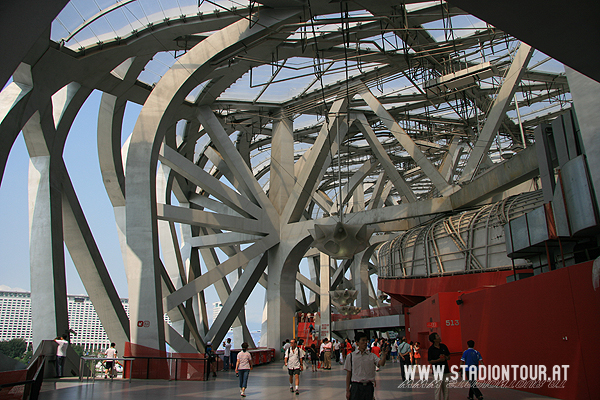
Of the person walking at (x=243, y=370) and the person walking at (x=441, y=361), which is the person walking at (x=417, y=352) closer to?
the person walking at (x=243, y=370)

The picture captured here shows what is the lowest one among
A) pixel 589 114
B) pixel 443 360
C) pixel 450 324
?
pixel 443 360

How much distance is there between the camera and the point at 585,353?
7930 mm

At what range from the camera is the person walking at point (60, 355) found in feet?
45.1

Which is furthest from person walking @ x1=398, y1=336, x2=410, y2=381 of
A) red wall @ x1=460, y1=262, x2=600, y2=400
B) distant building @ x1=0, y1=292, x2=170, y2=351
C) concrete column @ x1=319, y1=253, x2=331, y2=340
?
distant building @ x1=0, y1=292, x2=170, y2=351

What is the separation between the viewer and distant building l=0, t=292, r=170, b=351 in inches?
2034

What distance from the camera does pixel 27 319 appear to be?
60906mm

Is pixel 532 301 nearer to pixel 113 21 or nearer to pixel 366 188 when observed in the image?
pixel 113 21

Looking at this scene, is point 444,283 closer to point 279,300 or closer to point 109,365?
point 279,300

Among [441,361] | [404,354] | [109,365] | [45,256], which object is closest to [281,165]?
[45,256]

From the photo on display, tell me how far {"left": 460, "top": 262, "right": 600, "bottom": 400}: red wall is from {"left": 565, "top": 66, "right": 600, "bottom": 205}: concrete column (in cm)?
178

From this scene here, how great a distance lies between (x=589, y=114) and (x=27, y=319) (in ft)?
225

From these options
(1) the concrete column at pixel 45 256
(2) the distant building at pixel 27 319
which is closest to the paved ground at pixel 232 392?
(1) the concrete column at pixel 45 256

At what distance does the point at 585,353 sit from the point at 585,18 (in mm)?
6266

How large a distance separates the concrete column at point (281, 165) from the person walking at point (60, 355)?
13.8 meters
